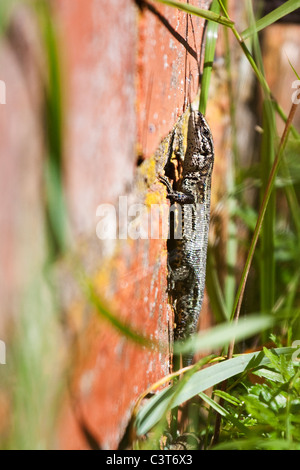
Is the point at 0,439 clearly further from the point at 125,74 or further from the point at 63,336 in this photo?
the point at 125,74

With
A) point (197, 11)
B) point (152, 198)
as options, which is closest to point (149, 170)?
point (152, 198)

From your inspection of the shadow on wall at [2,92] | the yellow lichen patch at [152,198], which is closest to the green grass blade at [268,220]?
the yellow lichen patch at [152,198]

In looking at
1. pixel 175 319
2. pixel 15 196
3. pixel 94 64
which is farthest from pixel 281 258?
pixel 15 196

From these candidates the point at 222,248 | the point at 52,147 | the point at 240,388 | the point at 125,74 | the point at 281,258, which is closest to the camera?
the point at 52,147

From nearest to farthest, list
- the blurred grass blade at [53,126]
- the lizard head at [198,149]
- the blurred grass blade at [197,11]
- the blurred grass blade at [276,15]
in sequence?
the blurred grass blade at [53,126], the blurred grass blade at [197,11], the blurred grass blade at [276,15], the lizard head at [198,149]

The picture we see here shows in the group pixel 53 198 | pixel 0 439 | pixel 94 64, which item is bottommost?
pixel 0 439

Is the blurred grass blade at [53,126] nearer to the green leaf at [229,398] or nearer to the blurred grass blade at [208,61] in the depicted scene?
the green leaf at [229,398]

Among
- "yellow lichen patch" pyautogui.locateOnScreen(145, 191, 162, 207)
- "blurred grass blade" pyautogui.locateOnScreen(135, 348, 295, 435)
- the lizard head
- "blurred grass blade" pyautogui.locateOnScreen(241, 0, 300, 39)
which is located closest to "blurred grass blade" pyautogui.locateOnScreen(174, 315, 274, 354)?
"blurred grass blade" pyautogui.locateOnScreen(135, 348, 295, 435)
